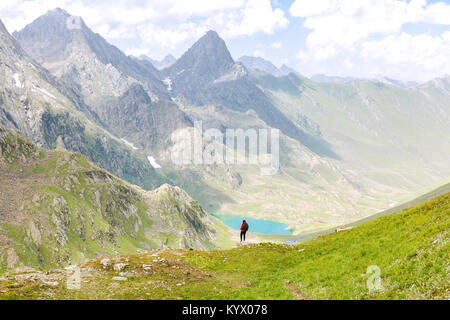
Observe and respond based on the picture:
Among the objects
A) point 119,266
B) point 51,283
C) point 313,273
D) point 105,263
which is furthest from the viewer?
point 105,263

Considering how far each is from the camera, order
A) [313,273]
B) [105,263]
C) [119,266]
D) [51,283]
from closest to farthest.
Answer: [313,273] < [51,283] < [119,266] < [105,263]

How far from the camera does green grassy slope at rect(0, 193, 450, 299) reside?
77.6 feet

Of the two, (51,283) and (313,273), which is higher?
(313,273)

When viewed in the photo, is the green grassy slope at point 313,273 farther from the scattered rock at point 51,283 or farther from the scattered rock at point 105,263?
the scattered rock at point 51,283

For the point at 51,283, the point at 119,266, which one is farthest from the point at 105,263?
the point at 51,283

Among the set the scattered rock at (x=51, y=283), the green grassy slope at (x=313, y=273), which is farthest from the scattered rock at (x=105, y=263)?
the scattered rock at (x=51, y=283)

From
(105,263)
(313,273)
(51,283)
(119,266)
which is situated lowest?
(51,283)

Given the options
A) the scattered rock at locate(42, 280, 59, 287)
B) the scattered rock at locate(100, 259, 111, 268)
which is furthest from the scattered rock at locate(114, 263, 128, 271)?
the scattered rock at locate(42, 280, 59, 287)

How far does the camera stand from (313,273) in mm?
31406

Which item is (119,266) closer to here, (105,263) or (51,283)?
(105,263)

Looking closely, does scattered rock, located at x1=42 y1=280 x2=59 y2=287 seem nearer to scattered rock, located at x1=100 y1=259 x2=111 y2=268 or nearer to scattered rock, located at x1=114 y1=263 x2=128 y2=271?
scattered rock, located at x1=114 y1=263 x2=128 y2=271

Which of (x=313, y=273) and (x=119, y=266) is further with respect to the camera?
(x=119, y=266)
